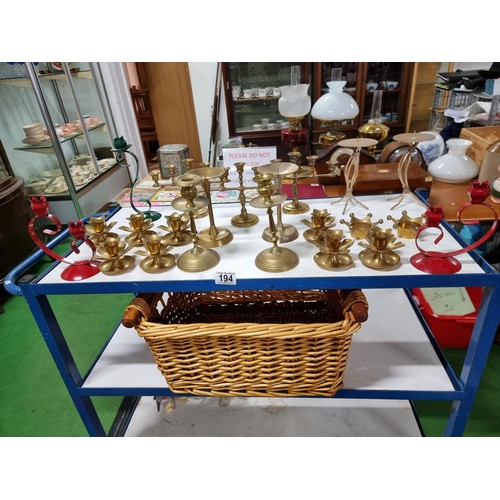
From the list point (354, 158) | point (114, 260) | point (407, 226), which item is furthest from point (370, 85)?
point (114, 260)

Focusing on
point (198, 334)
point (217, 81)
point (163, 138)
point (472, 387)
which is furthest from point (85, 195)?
point (472, 387)

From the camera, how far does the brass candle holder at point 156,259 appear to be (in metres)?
0.89

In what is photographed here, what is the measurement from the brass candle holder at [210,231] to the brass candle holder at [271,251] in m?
0.13

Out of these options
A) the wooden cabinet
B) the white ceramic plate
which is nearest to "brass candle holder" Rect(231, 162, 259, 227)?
the white ceramic plate

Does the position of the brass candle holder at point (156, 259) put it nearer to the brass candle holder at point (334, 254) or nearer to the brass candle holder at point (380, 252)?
the brass candle holder at point (334, 254)

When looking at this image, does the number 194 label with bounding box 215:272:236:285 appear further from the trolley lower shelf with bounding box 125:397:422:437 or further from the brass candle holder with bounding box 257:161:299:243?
the trolley lower shelf with bounding box 125:397:422:437

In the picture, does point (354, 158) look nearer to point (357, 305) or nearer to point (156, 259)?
point (357, 305)

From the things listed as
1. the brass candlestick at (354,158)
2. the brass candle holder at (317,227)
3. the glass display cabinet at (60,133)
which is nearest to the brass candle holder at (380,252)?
the brass candle holder at (317,227)

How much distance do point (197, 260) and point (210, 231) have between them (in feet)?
0.46

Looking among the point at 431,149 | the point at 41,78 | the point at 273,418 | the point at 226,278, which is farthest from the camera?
the point at 41,78

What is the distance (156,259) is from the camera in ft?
3.01

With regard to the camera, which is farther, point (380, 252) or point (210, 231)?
point (210, 231)

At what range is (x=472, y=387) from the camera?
0.93m

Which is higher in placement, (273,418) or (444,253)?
(444,253)
